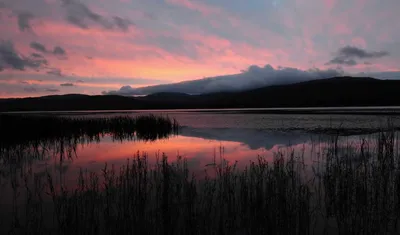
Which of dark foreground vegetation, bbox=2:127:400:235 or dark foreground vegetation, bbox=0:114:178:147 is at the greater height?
dark foreground vegetation, bbox=0:114:178:147

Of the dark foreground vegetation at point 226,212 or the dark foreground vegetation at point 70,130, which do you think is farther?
the dark foreground vegetation at point 70,130

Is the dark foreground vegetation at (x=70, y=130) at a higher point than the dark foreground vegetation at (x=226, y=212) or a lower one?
higher

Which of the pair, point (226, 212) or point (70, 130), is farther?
point (70, 130)

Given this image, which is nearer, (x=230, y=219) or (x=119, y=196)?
(x=230, y=219)

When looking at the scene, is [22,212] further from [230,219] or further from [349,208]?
[349,208]

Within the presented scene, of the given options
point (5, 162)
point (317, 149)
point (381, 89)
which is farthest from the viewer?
point (381, 89)

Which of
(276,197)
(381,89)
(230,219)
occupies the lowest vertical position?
(230,219)

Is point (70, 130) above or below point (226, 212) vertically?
above

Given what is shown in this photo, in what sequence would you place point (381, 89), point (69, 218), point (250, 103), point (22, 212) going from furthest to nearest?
point (250, 103), point (381, 89), point (22, 212), point (69, 218)

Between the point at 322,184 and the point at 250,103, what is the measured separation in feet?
616

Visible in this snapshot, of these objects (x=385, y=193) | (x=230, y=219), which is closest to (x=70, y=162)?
(x=230, y=219)

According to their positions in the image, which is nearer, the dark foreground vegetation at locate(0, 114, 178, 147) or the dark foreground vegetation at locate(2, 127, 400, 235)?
the dark foreground vegetation at locate(2, 127, 400, 235)

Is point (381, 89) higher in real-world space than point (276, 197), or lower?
higher

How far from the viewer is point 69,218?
575cm
